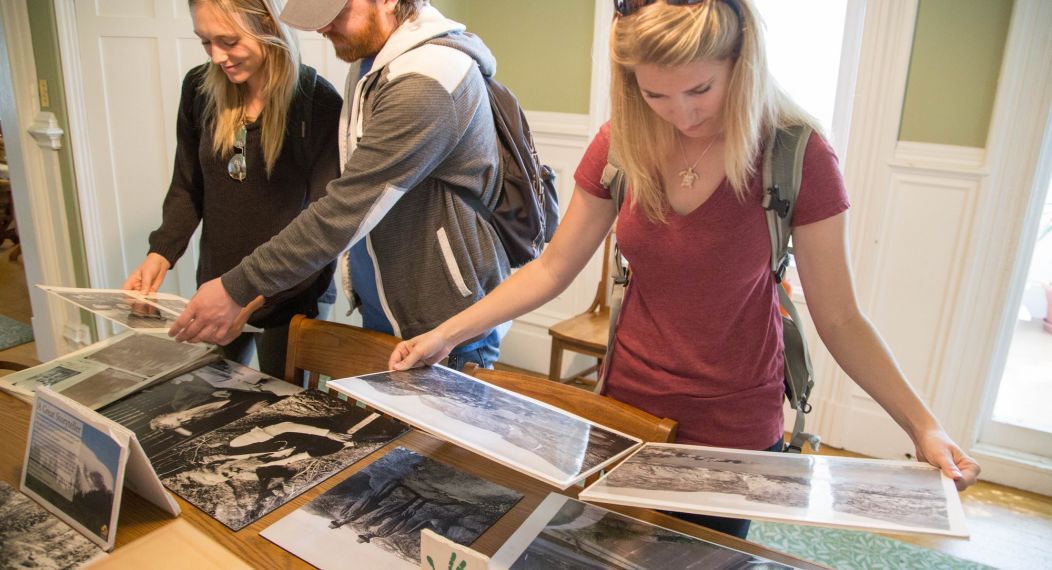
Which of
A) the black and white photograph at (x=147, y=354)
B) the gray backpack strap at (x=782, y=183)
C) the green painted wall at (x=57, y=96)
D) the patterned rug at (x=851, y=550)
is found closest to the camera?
the gray backpack strap at (x=782, y=183)

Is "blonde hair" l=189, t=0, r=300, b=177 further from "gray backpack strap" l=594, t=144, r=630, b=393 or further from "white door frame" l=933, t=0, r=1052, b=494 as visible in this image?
"white door frame" l=933, t=0, r=1052, b=494

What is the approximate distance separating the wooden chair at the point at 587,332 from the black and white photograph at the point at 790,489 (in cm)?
162

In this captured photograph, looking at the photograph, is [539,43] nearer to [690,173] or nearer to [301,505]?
[690,173]

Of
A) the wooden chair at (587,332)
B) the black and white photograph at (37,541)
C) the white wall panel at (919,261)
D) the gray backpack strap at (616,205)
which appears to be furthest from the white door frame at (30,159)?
the white wall panel at (919,261)

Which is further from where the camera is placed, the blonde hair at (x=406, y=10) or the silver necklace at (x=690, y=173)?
the blonde hair at (x=406, y=10)

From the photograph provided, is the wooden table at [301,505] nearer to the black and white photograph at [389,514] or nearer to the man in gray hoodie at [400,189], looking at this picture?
the black and white photograph at [389,514]

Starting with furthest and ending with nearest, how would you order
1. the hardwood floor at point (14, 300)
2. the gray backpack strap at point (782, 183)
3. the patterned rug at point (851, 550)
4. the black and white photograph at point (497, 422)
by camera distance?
1. the hardwood floor at point (14, 300)
2. the patterned rug at point (851, 550)
3. the gray backpack strap at point (782, 183)
4. the black and white photograph at point (497, 422)

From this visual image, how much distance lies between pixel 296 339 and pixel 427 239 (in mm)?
356

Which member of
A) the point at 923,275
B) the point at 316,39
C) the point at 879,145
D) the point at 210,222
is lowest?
the point at 923,275

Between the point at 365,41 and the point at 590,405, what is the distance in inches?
31.0

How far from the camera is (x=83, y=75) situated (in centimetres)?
236

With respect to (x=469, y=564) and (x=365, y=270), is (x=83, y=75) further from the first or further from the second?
(x=469, y=564)

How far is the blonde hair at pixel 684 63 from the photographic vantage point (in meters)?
0.87

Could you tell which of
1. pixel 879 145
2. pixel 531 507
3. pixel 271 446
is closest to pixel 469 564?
pixel 531 507
